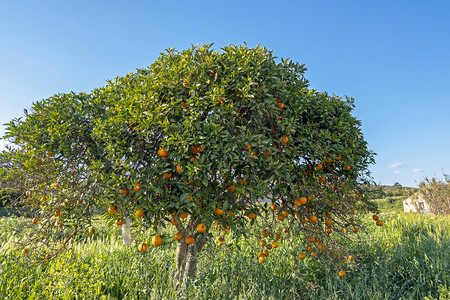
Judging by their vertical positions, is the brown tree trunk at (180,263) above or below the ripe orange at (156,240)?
below

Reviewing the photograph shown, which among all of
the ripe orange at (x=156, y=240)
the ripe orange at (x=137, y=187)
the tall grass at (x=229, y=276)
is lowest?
the tall grass at (x=229, y=276)

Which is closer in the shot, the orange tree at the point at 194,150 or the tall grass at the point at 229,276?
the orange tree at the point at 194,150

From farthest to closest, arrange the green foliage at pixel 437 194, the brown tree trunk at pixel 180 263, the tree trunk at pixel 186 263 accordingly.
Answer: the green foliage at pixel 437 194, the brown tree trunk at pixel 180 263, the tree trunk at pixel 186 263

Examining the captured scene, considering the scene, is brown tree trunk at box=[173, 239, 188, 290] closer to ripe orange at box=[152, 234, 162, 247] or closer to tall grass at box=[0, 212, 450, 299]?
tall grass at box=[0, 212, 450, 299]

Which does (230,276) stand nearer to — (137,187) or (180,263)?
(180,263)

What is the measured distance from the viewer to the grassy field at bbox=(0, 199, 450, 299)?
369cm

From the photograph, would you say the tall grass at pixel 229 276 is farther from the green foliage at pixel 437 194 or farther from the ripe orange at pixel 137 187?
the green foliage at pixel 437 194

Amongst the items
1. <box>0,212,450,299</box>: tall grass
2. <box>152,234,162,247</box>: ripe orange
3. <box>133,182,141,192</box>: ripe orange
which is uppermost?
<box>133,182,141,192</box>: ripe orange

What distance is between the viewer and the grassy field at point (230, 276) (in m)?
3.69

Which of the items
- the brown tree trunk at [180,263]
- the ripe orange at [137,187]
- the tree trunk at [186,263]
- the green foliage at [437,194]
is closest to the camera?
the ripe orange at [137,187]

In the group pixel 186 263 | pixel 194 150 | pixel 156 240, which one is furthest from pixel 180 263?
pixel 194 150

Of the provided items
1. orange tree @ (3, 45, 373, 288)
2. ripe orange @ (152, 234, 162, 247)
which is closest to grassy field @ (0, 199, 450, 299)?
orange tree @ (3, 45, 373, 288)

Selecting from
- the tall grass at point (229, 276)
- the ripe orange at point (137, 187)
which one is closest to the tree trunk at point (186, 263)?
the tall grass at point (229, 276)

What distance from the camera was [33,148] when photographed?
10.7 feet
